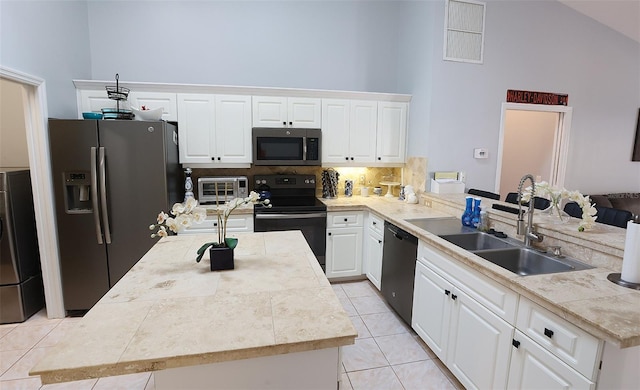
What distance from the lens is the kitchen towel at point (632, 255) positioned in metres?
1.39

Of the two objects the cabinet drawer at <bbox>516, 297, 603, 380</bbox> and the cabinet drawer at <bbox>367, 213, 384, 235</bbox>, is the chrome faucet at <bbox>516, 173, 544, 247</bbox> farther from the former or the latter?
the cabinet drawer at <bbox>367, 213, 384, 235</bbox>

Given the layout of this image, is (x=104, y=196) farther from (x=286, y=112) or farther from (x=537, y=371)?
(x=537, y=371)

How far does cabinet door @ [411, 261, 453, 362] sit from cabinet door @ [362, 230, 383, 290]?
69 centimetres

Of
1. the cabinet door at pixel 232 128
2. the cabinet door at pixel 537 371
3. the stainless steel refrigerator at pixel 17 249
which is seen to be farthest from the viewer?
the cabinet door at pixel 232 128

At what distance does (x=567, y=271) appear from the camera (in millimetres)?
1671

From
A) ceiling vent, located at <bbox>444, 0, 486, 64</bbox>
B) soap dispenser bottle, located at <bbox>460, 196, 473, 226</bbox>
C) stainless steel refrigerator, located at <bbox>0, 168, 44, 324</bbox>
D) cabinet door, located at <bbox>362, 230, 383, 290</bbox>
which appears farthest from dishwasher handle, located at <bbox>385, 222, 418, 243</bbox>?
stainless steel refrigerator, located at <bbox>0, 168, 44, 324</bbox>

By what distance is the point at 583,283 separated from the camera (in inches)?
57.6

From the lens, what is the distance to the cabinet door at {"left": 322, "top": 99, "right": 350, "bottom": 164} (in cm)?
358

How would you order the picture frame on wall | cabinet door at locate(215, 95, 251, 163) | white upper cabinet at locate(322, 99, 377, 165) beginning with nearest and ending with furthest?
cabinet door at locate(215, 95, 251, 163) < white upper cabinet at locate(322, 99, 377, 165) < the picture frame on wall

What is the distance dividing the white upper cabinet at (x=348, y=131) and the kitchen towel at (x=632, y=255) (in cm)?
255

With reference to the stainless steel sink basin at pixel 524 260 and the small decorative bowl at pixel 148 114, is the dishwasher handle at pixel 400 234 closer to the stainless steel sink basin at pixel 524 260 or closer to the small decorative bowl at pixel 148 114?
the stainless steel sink basin at pixel 524 260

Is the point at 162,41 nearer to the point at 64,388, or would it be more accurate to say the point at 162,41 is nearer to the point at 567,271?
the point at 64,388

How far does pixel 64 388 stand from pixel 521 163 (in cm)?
606

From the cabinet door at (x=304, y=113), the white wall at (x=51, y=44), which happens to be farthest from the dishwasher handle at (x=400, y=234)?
the white wall at (x=51, y=44)
